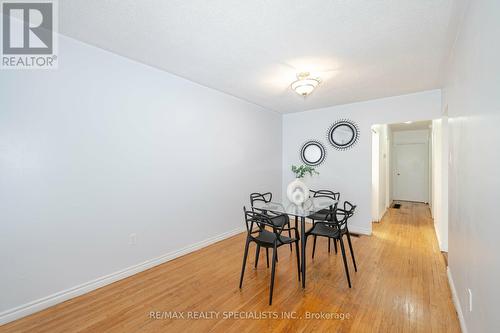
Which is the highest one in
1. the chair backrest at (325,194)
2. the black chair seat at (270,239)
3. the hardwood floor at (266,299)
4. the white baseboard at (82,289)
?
the chair backrest at (325,194)

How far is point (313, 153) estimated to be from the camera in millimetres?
4664

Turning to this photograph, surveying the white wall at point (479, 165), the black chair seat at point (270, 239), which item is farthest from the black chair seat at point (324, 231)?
the white wall at point (479, 165)

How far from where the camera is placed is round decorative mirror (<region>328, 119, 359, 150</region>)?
4156mm

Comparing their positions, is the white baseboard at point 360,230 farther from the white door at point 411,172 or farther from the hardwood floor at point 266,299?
the white door at point 411,172

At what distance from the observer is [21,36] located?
187 cm

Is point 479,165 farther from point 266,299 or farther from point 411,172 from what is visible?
point 411,172

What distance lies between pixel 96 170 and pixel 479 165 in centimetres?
306

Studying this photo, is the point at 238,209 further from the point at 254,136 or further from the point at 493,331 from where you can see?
the point at 493,331

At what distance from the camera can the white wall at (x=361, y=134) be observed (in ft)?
11.7

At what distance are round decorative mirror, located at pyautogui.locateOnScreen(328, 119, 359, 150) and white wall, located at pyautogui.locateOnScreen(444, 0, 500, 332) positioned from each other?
2.32 meters

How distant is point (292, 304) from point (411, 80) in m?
3.24

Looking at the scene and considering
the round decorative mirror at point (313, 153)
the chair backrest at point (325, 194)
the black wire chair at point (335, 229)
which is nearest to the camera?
the black wire chair at point (335, 229)

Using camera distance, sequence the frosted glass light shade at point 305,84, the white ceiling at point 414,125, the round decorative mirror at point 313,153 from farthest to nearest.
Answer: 1. the white ceiling at point 414,125
2. the round decorative mirror at point 313,153
3. the frosted glass light shade at point 305,84

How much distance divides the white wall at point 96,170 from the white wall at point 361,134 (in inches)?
81.4
